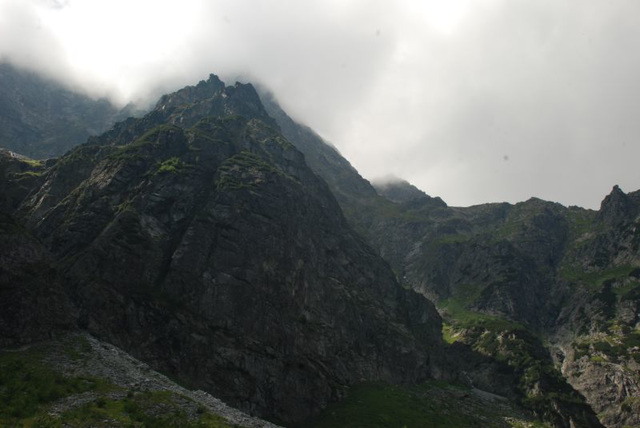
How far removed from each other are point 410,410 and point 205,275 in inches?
2126

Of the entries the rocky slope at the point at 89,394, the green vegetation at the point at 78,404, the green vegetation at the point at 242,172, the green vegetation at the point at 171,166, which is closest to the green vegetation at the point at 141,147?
the green vegetation at the point at 171,166

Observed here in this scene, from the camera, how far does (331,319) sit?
134 meters

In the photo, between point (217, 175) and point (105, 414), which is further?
point (217, 175)

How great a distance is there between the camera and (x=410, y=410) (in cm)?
10325

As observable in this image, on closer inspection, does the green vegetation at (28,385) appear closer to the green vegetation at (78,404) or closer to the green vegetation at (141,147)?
the green vegetation at (78,404)

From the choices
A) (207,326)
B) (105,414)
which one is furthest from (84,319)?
(105,414)

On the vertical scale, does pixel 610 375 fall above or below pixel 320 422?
above

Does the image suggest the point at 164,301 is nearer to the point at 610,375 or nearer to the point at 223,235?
the point at 223,235

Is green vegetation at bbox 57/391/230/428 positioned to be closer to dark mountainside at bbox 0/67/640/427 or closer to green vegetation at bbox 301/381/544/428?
dark mountainside at bbox 0/67/640/427

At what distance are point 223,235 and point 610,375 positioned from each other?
154076 millimetres

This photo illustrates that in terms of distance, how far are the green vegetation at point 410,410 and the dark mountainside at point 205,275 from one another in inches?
185

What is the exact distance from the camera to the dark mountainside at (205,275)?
89.2 m

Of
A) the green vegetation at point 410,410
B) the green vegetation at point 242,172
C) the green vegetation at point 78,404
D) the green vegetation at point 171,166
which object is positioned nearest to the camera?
the green vegetation at point 78,404

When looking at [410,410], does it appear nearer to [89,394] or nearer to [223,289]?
[223,289]
